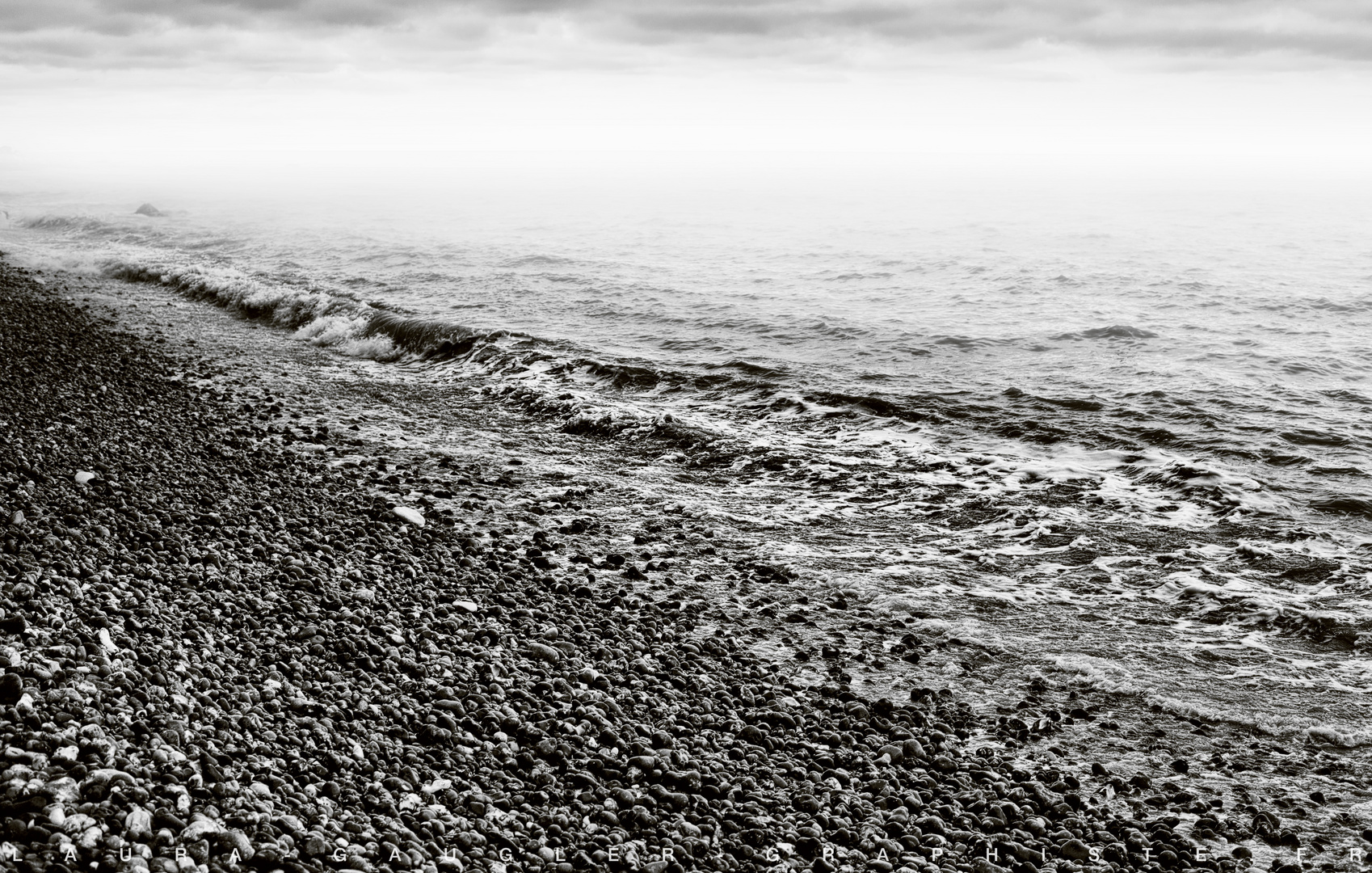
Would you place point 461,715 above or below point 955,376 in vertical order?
below

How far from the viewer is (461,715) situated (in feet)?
23.7

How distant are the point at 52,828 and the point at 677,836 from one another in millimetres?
3626

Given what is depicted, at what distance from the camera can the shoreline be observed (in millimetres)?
5582

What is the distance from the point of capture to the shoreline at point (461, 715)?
18.3ft

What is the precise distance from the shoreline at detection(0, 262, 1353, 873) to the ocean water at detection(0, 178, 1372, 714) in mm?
2258

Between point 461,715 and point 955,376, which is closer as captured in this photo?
point 461,715

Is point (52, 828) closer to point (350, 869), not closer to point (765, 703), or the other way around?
point (350, 869)

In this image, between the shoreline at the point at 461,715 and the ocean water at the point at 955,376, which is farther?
Result: the ocean water at the point at 955,376

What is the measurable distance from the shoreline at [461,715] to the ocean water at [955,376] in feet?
7.41

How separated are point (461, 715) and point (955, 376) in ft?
55.4

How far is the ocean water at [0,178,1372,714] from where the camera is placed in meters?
11.2

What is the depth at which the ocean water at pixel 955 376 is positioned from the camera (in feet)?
36.7

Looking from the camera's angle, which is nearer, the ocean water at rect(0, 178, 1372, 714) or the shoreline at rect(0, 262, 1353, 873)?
the shoreline at rect(0, 262, 1353, 873)

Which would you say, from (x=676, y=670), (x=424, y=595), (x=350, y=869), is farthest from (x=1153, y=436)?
(x=350, y=869)
